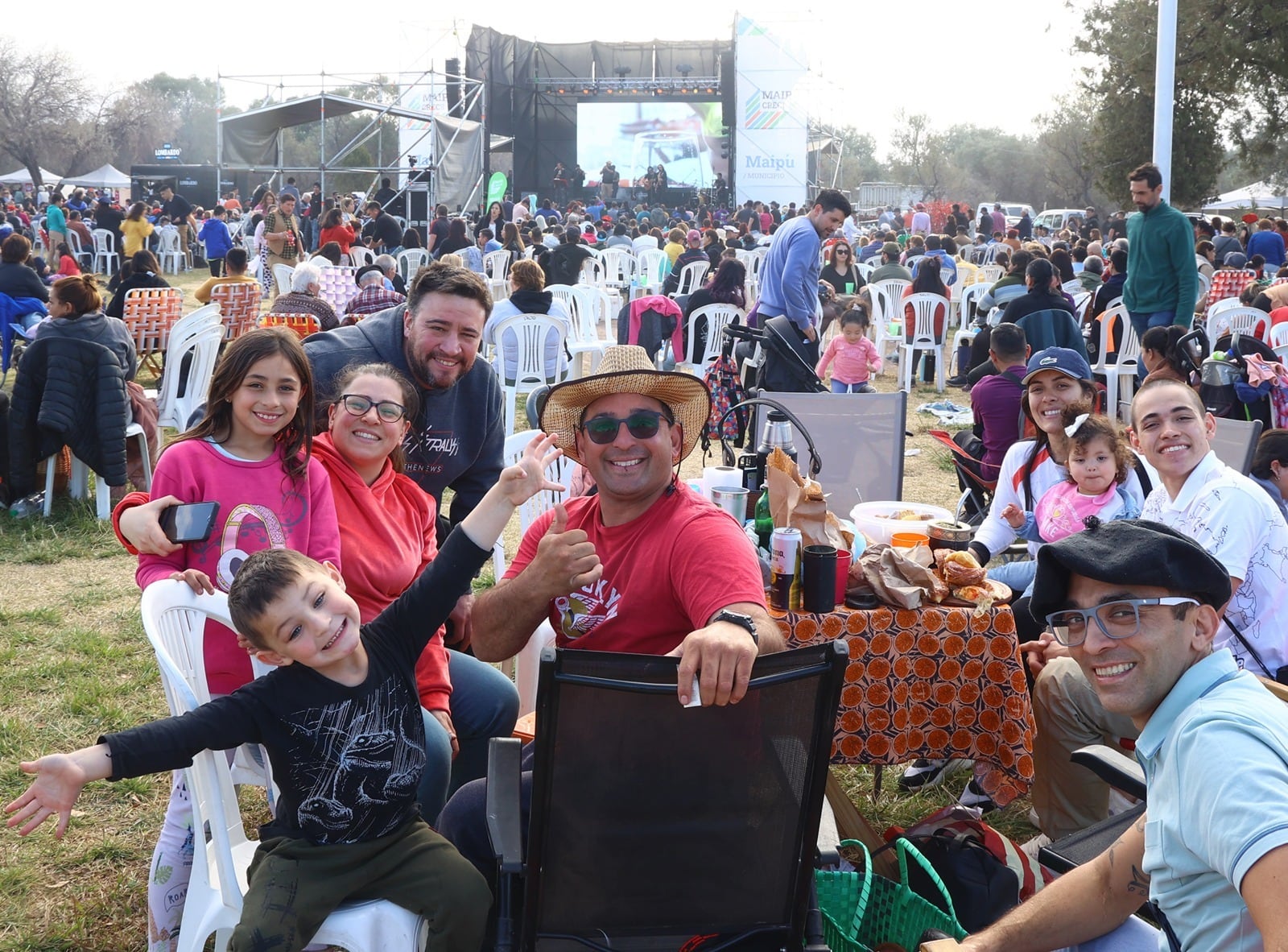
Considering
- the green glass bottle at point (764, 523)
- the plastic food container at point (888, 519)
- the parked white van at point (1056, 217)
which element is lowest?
the plastic food container at point (888, 519)

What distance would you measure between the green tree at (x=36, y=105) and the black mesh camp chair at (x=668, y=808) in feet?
144

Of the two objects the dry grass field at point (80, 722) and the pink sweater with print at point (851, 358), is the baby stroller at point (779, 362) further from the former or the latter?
the pink sweater with print at point (851, 358)

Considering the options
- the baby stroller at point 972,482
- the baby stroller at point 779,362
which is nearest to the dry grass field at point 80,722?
the baby stroller at point 972,482

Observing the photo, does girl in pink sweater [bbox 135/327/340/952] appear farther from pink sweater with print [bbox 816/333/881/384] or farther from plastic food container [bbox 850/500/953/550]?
pink sweater with print [bbox 816/333/881/384]

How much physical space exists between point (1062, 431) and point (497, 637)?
2.64 m

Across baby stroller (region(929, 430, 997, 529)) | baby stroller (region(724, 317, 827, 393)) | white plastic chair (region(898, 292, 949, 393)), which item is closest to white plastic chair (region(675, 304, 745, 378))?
white plastic chair (region(898, 292, 949, 393))

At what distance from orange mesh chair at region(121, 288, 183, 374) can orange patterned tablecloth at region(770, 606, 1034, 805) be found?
779 cm

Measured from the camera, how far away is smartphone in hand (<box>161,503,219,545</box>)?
8.91 feet

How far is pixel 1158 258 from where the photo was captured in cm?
810

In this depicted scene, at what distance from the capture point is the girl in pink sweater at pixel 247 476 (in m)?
2.80

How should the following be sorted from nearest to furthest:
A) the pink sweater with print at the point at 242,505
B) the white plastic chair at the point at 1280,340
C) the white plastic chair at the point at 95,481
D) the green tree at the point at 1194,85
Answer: the pink sweater with print at the point at 242,505 < the white plastic chair at the point at 95,481 < the white plastic chair at the point at 1280,340 < the green tree at the point at 1194,85

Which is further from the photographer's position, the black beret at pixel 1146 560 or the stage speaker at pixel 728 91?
the stage speaker at pixel 728 91

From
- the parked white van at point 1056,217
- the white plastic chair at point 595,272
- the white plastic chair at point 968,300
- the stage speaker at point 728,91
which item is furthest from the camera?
the parked white van at point 1056,217

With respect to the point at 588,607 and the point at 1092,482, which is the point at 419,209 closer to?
the point at 1092,482
